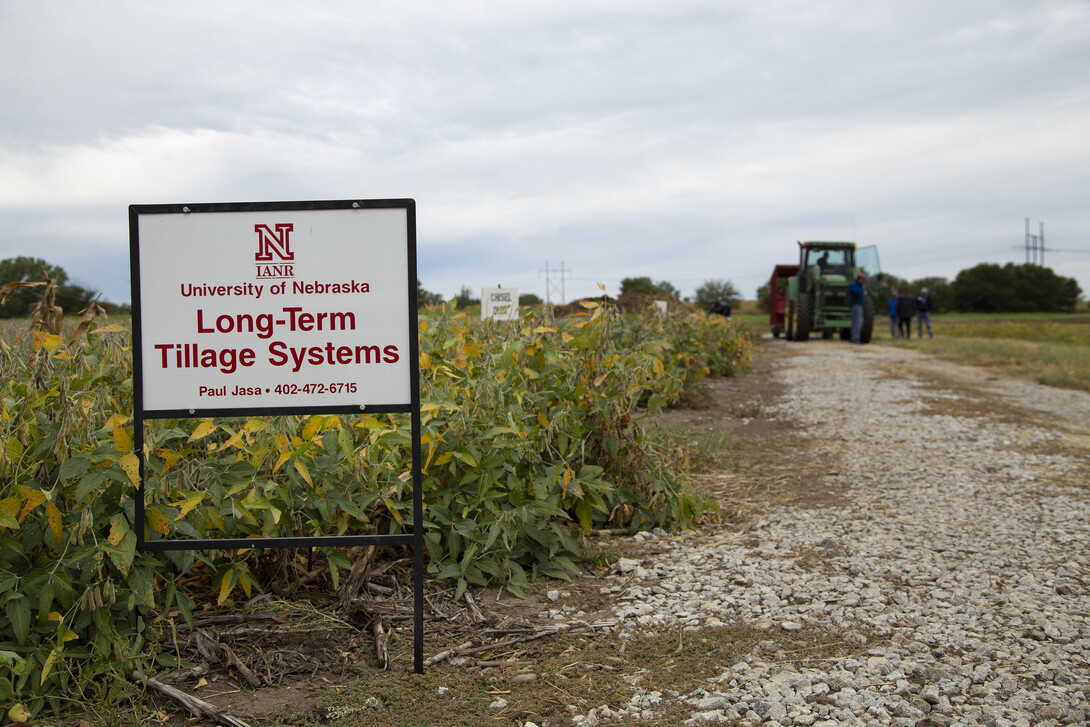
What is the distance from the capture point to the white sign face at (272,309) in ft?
8.55

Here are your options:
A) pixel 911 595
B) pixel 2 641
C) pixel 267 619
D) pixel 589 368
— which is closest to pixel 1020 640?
pixel 911 595

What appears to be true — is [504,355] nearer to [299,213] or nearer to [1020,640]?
[299,213]

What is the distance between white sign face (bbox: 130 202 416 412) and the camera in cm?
261

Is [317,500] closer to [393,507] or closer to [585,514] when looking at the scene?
[393,507]

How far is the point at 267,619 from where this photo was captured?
283cm

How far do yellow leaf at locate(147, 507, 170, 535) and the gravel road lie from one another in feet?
4.54

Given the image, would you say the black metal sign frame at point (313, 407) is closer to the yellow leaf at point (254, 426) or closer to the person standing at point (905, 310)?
the yellow leaf at point (254, 426)

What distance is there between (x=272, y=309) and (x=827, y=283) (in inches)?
827

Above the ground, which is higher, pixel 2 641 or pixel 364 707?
pixel 2 641

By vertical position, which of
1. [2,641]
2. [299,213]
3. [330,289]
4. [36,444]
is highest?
[299,213]

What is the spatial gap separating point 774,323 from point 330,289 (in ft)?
88.8

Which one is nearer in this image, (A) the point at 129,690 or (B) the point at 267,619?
(A) the point at 129,690

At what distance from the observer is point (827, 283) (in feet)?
71.3

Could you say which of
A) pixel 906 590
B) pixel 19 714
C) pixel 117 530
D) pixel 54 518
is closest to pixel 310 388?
pixel 117 530
